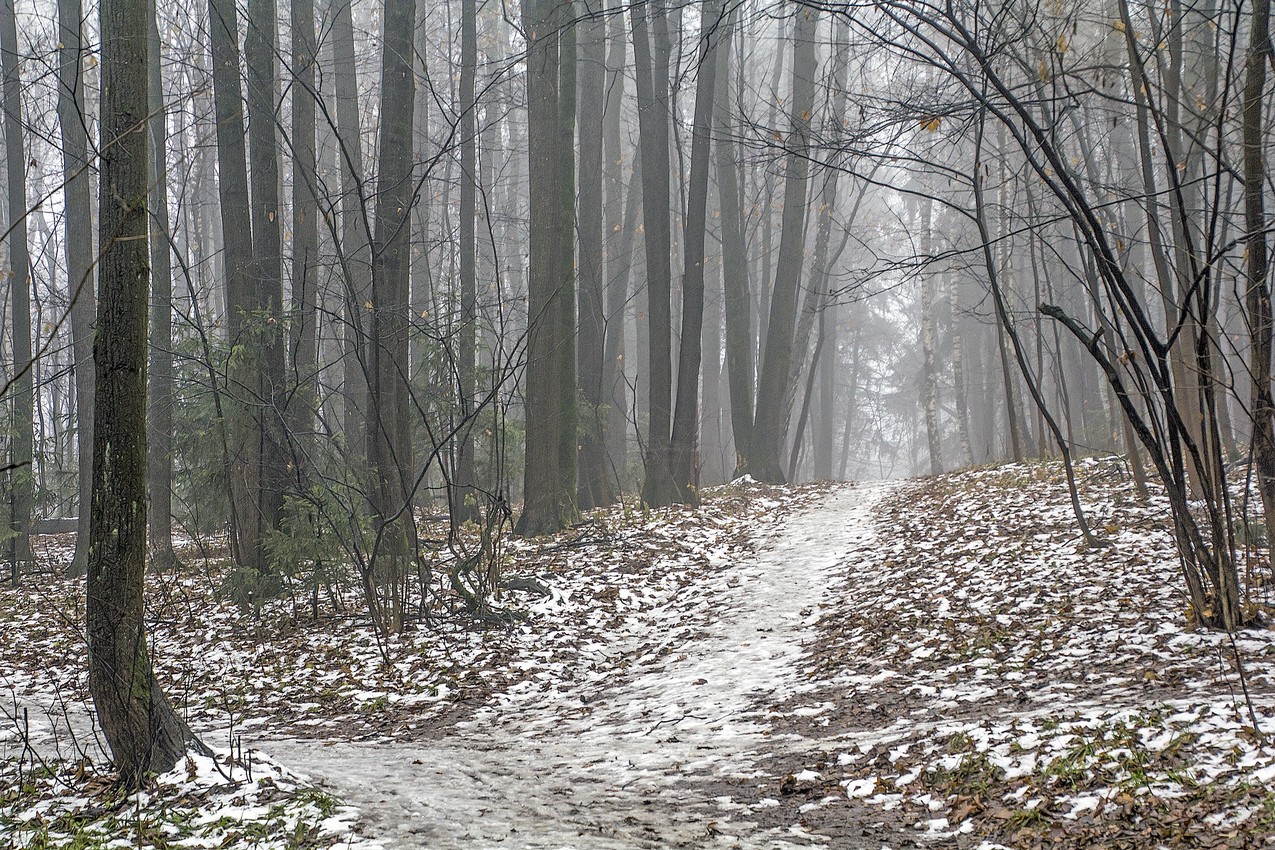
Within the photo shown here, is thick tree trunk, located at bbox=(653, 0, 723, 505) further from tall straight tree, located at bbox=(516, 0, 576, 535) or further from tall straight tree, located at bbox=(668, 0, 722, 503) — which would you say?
tall straight tree, located at bbox=(516, 0, 576, 535)

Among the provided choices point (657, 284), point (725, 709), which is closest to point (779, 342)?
point (657, 284)

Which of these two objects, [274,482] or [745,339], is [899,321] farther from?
[274,482]

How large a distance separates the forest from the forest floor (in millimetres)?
33

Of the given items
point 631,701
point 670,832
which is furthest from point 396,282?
point 670,832

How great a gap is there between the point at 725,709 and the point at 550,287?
726 centimetres

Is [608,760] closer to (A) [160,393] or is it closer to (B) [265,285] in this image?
(B) [265,285]

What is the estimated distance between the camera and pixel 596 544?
36.5ft

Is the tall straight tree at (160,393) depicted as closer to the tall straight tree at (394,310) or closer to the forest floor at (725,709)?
the forest floor at (725,709)

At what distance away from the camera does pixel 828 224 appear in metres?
21.5

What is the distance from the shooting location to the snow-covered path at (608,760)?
372 centimetres

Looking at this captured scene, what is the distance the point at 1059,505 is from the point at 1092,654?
5258 millimetres

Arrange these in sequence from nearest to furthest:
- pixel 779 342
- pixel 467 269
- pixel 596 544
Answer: pixel 596 544 → pixel 467 269 → pixel 779 342

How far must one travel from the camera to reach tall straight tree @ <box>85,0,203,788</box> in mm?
4277

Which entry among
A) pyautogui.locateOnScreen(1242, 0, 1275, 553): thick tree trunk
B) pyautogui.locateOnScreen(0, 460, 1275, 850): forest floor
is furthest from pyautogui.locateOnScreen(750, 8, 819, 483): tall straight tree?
pyautogui.locateOnScreen(1242, 0, 1275, 553): thick tree trunk
